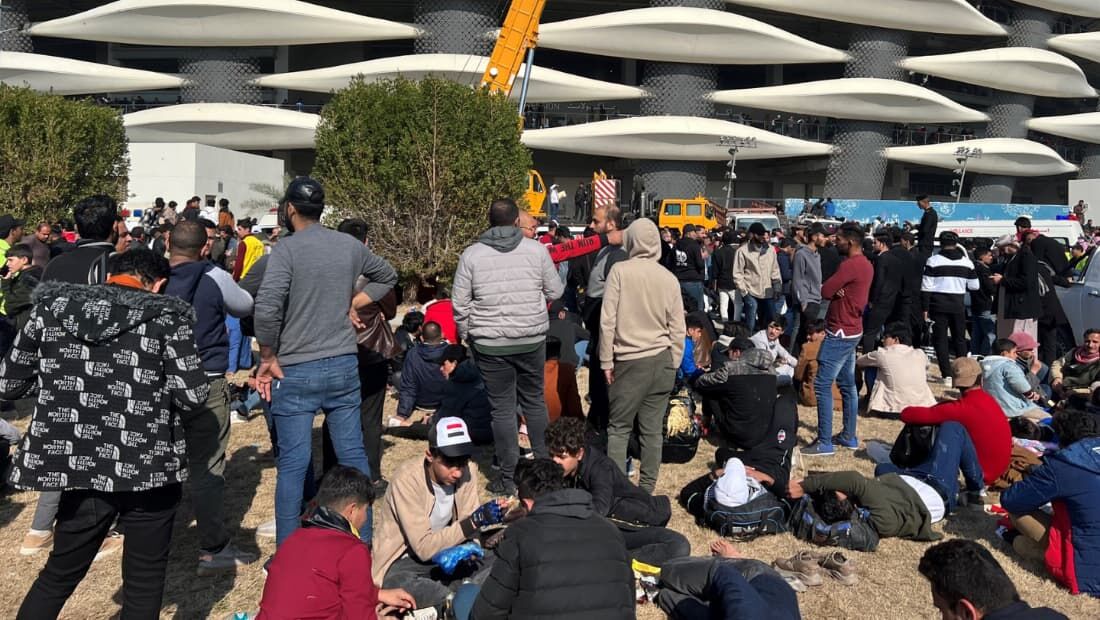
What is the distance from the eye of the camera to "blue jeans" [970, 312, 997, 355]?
10617mm

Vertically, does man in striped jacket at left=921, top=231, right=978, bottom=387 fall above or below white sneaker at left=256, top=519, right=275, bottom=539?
above

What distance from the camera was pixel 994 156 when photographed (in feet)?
139

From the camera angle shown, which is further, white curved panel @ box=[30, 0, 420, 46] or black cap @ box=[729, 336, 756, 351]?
white curved panel @ box=[30, 0, 420, 46]

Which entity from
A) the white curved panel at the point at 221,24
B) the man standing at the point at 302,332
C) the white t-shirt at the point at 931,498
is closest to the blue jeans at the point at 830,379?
the white t-shirt at the point at 931,498

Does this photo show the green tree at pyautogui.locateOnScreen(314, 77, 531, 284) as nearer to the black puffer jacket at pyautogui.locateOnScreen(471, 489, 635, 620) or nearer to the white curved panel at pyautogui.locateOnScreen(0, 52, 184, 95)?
the black puffer jacket at pyautogui.locateOnScreen(471, 489, 635, 620)

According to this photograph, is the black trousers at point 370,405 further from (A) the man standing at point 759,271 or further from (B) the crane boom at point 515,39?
(B) the crane boom at point 515,39

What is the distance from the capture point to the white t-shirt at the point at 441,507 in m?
4.23

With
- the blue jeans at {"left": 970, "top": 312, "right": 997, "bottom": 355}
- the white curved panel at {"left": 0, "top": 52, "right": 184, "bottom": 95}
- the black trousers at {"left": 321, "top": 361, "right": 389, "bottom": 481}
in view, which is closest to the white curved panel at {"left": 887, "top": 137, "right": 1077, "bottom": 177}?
the blue jeans at {"left": 970, "top": 312, "right": 997, "bottom": 355}

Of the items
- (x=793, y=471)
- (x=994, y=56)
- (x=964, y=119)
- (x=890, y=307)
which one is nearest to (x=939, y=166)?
(x=964, y=119)

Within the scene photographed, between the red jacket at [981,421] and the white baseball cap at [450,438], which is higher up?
the white baseball cap at [450,438]

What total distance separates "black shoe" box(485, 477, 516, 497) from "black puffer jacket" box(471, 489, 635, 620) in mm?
2517

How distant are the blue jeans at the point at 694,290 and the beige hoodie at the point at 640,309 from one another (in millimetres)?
5954

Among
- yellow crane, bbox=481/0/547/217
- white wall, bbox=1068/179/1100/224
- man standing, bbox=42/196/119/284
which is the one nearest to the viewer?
man standing, bbox=42/196/119/284

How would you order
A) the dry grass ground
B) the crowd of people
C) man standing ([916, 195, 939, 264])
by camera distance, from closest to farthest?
the crowd of people, the dry grass ground, man standing ([916, 195, 939, 264])
